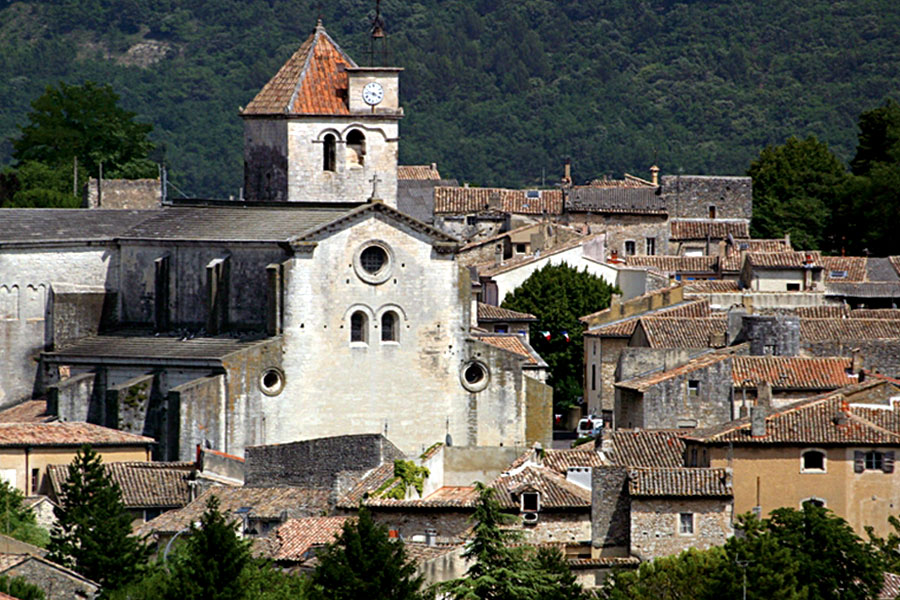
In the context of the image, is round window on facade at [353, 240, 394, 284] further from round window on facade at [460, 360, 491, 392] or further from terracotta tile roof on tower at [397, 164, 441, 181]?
terracotta tile roof on tower at [397, 164, 441, 181]

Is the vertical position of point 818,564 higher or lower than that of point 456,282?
lower

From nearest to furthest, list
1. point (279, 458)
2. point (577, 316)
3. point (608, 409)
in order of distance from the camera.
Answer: point (279, 458) → point (608, 409) → point (577, 316)

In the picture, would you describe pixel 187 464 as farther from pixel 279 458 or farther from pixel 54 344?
pixel 54 344

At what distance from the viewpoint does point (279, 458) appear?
71875 millimetres

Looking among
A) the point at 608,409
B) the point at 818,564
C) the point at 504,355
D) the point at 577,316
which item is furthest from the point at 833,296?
the point at 818,564

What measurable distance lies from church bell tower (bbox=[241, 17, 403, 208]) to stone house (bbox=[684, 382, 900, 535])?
21.3 metres

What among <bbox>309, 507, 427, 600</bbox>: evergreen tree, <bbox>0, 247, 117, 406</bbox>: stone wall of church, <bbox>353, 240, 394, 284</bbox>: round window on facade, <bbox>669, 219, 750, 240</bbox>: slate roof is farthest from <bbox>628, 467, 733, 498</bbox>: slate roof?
<bbox>669, 219, 750, 240</bbox>: slate roof

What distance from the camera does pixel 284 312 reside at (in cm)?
7881

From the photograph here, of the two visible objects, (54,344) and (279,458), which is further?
(54,344)

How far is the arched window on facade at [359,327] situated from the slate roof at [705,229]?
44.5 metres

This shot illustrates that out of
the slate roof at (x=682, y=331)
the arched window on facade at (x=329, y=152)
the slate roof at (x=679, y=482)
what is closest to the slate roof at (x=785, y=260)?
the slate roof at (x=682, y=331)

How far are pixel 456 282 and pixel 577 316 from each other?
20.8 metres

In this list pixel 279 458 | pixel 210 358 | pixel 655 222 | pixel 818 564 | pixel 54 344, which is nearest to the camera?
pixel 818 564

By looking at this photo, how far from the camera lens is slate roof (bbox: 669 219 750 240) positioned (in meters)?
123
